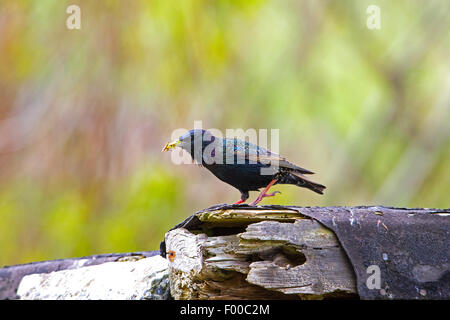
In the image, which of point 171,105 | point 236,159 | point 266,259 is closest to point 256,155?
point 236,159

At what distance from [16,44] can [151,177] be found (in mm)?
2344

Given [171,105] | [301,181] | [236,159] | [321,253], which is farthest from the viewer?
[171,105]

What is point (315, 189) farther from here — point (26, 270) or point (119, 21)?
point (119, 21)

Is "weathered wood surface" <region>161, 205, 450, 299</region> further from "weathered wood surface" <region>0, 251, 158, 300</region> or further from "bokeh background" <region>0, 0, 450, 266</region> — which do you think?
"bokeh background" <region>0, 0, 450, 266</region>

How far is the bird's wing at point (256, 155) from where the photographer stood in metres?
3.99

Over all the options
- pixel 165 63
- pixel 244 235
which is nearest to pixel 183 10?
pixel 165 63

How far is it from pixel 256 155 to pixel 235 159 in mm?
145

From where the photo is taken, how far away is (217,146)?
406 cm

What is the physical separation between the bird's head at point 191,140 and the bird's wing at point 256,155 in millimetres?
153

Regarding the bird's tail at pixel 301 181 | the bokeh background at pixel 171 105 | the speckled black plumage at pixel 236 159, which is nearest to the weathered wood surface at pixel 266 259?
the speckled black plumage at pixel 236 159

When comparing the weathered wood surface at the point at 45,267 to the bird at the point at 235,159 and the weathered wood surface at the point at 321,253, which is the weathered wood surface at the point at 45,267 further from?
the weathered wood surface at the point at 321,253

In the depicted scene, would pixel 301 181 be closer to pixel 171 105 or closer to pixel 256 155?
pixel 256 155

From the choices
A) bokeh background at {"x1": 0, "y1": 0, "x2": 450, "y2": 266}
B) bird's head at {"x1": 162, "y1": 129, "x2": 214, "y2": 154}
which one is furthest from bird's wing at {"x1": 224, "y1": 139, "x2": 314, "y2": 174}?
bokeh background at {"x1": 0, "y1": 0, "x2": 450, "y2": 266}

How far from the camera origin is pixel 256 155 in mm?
4012
